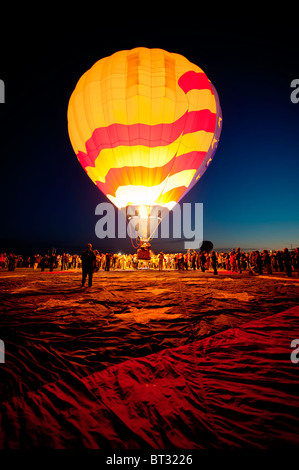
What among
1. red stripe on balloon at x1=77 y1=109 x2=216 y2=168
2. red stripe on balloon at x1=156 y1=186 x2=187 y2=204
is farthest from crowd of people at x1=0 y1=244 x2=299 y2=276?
red stripe on balloon at x1=77 y1=109 x2=216 y2=168

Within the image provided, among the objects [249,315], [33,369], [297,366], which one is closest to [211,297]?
[249,315]

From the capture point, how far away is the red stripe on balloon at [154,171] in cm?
949

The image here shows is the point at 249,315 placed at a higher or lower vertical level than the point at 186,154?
lower

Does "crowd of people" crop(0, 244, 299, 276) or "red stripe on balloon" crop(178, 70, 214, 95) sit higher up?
"red stripe on balloon" crop(178, 70, 214, 95)

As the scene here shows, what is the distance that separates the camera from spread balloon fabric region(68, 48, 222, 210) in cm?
846

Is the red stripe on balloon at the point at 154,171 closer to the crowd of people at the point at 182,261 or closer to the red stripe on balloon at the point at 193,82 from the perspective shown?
the red stripe on balloon at the point at 193,82

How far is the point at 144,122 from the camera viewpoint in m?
8.62

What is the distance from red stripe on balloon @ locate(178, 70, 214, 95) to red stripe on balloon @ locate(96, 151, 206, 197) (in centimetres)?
292

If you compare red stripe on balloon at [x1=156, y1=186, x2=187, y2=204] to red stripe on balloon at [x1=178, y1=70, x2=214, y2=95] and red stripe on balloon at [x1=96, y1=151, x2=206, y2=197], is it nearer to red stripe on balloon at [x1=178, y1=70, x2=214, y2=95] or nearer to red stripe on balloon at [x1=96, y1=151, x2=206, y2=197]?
red stripe on balloon at [x1=96, y1=151, x2=206, y2=197]

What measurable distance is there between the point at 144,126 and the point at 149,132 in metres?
0.34

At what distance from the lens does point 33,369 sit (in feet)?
6.57

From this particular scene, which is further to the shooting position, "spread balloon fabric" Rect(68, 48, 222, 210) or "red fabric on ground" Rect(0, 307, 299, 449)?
"spread balloon fabric" Rect(68, 48, 222, 210)
